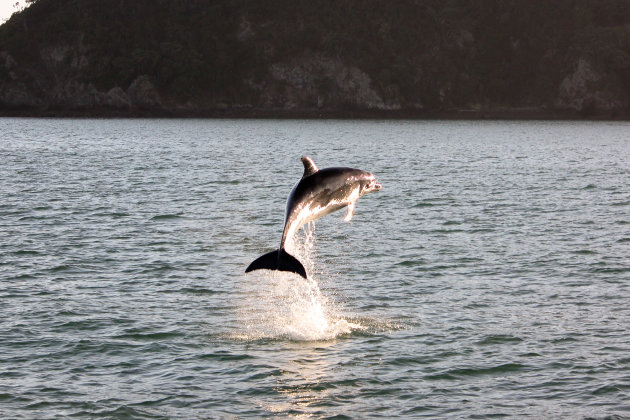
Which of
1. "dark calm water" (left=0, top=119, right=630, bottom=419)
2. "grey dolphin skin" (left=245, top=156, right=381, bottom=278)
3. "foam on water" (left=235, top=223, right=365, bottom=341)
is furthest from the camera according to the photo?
"foam on water" (left=235, top=223, right=365, bottom=341)

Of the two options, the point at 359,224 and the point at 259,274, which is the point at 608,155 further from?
the point at 259,274

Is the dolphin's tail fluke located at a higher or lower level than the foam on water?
higher

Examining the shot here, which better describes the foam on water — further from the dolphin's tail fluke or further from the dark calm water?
the dolphin's tail fluke

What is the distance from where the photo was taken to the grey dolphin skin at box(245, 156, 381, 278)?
17.5 meters

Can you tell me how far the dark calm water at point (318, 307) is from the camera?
22.0 m

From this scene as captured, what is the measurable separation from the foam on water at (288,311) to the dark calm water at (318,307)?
11cm

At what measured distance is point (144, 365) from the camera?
79.0 ft

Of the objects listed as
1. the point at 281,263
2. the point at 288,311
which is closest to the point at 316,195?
the point at 281,263

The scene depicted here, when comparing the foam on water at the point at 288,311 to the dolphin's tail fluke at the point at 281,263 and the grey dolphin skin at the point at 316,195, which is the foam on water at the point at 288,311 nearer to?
the dolphin's tail fluke at the point at 281,263

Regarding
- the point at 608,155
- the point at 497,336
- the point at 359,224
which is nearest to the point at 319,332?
the point at 497,336

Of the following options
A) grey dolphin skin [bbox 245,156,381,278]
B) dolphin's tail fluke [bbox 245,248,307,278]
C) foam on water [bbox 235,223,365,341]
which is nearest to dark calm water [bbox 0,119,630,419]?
foam on water [bbox 235,223,365,341]

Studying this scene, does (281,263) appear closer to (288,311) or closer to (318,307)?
(288,311)

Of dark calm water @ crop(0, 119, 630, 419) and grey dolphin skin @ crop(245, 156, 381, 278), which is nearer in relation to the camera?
grey dolphin skin @ crop(245, 156, 381, 278)

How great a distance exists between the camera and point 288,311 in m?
30.2
